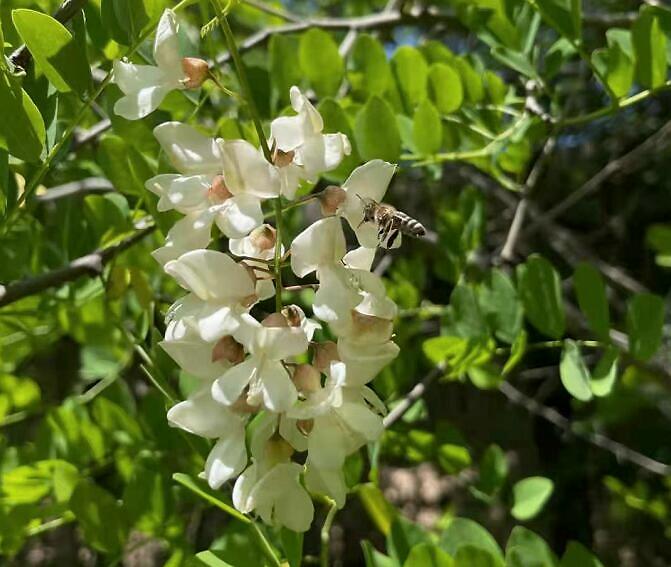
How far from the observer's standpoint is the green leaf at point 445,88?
31.7 inches

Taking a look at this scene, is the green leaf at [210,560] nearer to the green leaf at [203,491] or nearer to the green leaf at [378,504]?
the green leaf at [203,491]

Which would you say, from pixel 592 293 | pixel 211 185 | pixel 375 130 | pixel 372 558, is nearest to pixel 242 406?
pixel 211 185

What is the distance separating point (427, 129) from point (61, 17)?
0.36 metres

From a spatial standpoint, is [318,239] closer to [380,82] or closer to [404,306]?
[380,82]

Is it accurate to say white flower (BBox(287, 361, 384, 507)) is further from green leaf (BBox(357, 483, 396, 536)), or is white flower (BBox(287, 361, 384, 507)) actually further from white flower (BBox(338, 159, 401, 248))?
green leaf (BBox(357, 483, 396, 536))

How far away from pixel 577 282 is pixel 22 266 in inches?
19.9

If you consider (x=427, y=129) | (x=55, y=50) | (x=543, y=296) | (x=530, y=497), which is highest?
(x=55, y=50)

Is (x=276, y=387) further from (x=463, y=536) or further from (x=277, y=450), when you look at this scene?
(x=463, y=536)

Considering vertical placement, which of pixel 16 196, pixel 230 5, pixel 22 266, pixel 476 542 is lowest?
pixel 476 542

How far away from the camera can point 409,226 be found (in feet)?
1.52

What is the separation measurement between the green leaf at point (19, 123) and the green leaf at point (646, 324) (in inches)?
20.8

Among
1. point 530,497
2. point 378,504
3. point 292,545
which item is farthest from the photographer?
point 530,497

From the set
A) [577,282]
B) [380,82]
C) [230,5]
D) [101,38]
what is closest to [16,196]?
[101,38]

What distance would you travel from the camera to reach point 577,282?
0.78 meters
